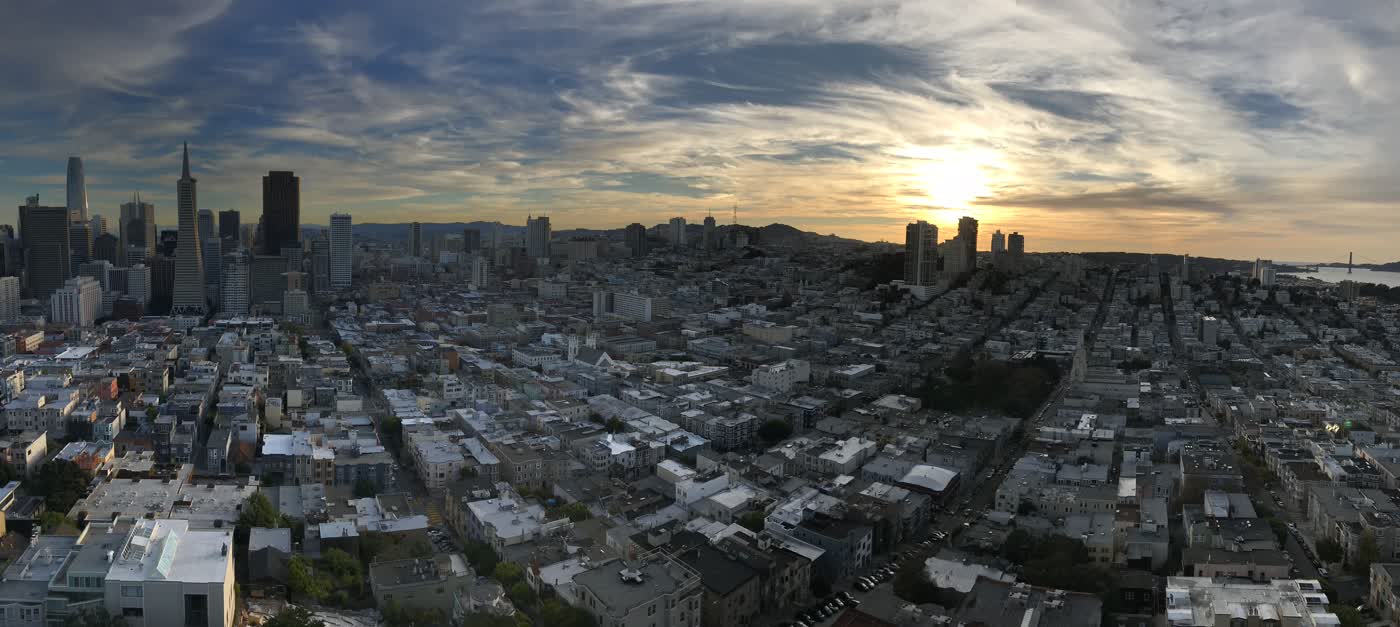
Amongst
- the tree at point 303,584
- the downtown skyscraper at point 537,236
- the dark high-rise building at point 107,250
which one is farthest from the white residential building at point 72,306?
the tree at point 303,584

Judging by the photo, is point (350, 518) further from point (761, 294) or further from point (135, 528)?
point (761, 294)

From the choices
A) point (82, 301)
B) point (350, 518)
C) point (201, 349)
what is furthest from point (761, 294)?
point (350, 518)

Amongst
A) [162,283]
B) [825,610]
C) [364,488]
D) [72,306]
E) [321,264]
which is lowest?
[825,610]

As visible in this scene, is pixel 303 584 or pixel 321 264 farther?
pixel 321 264


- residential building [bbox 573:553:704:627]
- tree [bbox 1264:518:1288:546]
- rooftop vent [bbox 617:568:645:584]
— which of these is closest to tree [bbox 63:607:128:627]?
residential building [bbox 573:553:704:627]

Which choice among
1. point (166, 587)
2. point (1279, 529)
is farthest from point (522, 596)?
point (1279, 529)

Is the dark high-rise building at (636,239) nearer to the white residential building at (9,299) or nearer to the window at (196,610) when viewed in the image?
the white residential building at (9,299)

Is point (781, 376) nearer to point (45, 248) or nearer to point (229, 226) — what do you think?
point (45, 248)
